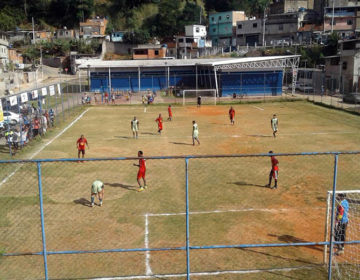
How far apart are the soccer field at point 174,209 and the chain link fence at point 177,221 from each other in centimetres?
5

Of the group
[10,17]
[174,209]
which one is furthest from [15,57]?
[174,209]

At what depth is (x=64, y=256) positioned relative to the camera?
423 inches

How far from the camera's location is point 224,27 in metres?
114

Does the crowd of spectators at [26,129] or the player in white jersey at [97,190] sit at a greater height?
the crowd of spectators at [26,129]

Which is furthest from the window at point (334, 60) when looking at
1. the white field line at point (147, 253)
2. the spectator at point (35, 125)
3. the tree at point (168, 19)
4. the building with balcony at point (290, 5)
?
the tree at point (168, 19)

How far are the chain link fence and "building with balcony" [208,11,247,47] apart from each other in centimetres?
9595

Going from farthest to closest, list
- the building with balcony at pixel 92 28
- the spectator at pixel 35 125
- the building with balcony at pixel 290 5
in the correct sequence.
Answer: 1. the building with balcony at pixel 290 5
2. the building with balcony at pixel 92 28
3. the spectator at pixel 35 125

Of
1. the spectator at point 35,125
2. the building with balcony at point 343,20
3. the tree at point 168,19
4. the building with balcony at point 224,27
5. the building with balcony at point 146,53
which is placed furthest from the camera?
the tree at point 168,19

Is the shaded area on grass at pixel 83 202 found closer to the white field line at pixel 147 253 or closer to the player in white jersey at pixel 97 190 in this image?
the player in white jersey at pixel 97 190

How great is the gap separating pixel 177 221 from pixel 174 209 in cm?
116

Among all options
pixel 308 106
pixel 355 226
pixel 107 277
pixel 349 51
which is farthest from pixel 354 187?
pixel 349 51

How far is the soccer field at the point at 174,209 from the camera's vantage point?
10.2m

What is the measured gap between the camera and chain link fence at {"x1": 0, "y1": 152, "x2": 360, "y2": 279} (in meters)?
9.82

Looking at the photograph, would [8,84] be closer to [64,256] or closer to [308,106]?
[308,106]
